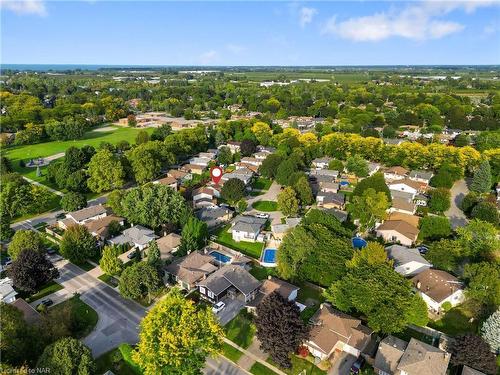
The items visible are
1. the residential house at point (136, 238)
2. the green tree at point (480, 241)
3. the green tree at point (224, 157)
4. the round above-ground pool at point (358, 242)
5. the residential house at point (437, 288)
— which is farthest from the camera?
the green tree at point (224, 157)

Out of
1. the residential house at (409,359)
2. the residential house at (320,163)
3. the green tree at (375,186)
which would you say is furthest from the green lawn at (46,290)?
the residential house at (320,163)

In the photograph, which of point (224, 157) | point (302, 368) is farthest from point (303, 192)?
point (302, 368)

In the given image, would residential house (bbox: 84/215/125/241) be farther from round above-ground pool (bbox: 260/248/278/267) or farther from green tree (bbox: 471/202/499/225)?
green tree (bbox: 471/202/499/225)

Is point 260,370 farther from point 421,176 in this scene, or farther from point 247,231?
point 421,176

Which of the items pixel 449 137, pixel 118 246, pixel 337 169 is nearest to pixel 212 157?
pixel 337 169

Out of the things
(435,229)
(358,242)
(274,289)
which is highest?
(435,229)

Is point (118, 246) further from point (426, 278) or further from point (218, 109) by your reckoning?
point (218, 109)

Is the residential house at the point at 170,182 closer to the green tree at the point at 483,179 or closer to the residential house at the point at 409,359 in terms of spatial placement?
the residential house at the point at 409,359
